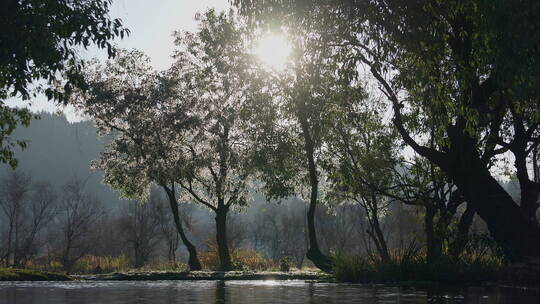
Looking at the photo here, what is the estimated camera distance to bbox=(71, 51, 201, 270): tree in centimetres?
3728

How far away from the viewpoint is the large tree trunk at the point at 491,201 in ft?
45.6

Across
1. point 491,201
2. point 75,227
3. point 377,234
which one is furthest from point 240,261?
point 491,201

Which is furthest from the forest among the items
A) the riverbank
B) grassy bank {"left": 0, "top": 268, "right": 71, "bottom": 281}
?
grassy bank {"left": 0, "top": 268, "right": 71, "bottom": 281}

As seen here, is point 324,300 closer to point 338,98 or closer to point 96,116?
point 338,98

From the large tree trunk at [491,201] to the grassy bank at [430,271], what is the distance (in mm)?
706

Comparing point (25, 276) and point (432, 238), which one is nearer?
point (432, 238)

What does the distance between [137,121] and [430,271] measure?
2568 cm

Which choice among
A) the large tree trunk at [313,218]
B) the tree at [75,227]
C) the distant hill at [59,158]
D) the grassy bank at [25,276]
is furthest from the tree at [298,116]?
the distant hill at [59,158]

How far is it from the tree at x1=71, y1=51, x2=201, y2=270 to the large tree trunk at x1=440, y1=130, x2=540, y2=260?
23677 mm

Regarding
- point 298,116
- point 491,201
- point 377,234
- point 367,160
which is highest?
point 298,116

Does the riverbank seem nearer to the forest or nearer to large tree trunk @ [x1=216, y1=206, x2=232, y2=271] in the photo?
the forest

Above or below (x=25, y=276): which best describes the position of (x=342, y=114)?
above

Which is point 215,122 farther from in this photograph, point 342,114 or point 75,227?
point 75,227

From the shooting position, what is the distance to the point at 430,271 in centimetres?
1529
